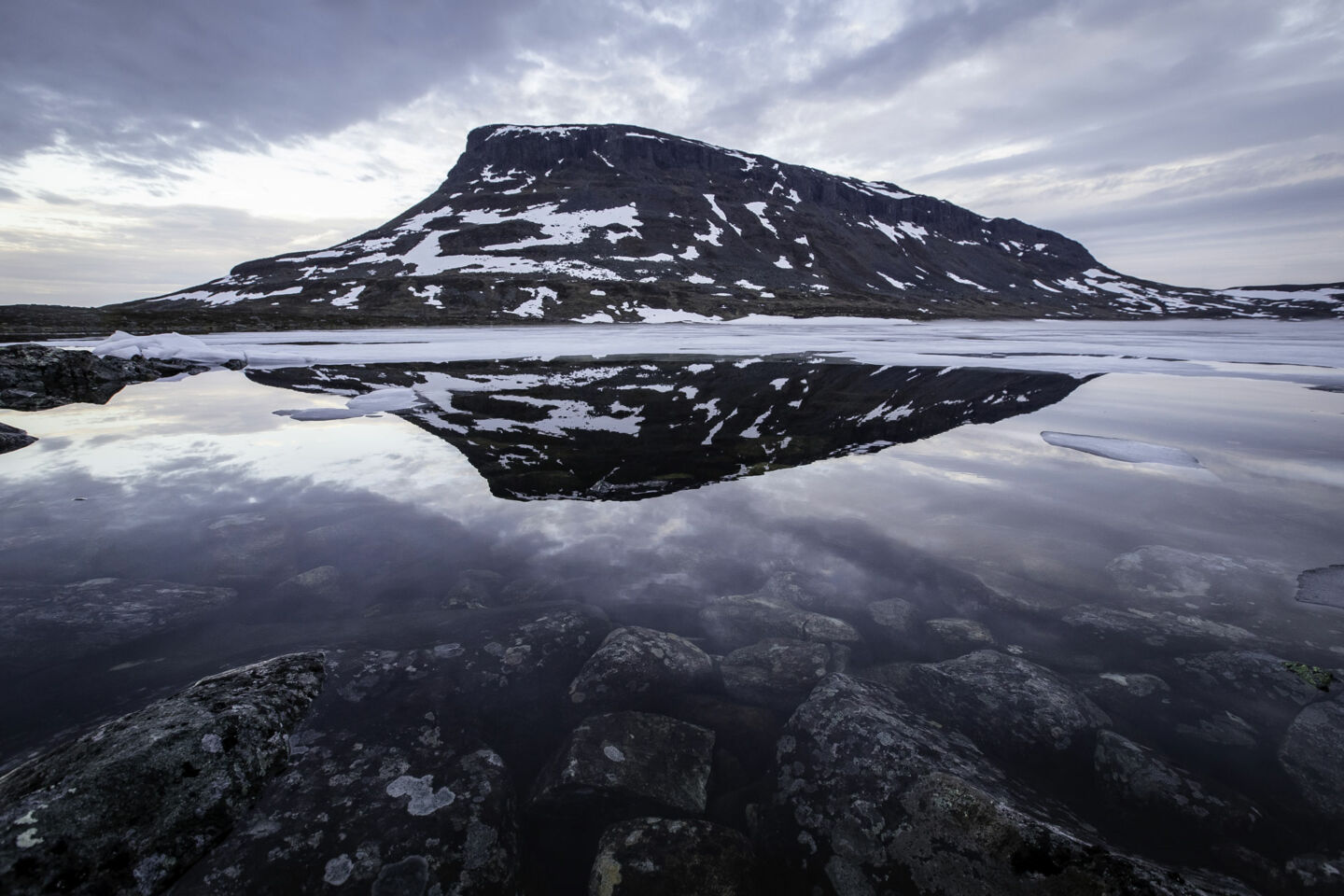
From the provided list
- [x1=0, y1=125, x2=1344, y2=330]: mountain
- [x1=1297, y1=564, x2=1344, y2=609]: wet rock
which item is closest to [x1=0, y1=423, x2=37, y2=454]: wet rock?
[x1=1297, y1=564, x2=1344, y2=609]: wet rock

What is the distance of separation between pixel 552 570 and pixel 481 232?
415 ft

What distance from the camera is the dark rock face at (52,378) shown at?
53.5 feet

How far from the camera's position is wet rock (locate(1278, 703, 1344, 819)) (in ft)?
11.1

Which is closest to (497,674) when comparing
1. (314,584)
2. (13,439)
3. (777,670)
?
(777,670)

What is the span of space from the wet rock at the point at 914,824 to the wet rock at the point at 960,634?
1.20 m

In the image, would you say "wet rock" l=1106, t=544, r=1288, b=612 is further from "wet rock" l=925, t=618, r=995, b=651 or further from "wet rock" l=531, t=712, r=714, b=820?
"wet rock" l=531, t=712, r=714, b=820

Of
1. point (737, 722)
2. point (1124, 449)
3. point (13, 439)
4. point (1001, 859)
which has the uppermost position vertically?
point (13, 439)

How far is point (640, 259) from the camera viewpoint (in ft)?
367

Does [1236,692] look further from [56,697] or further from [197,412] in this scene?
[197,412]

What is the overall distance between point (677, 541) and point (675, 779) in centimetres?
351

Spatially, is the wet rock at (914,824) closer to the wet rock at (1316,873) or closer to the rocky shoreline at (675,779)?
the rocky shoreline at (675,779)

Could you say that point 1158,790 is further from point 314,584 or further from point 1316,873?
point 314,584

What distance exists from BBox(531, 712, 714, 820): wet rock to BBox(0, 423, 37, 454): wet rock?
13.3 metres

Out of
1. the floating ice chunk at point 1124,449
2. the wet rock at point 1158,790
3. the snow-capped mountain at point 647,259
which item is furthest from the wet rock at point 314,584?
the snow-capped mountain at point 647,259
